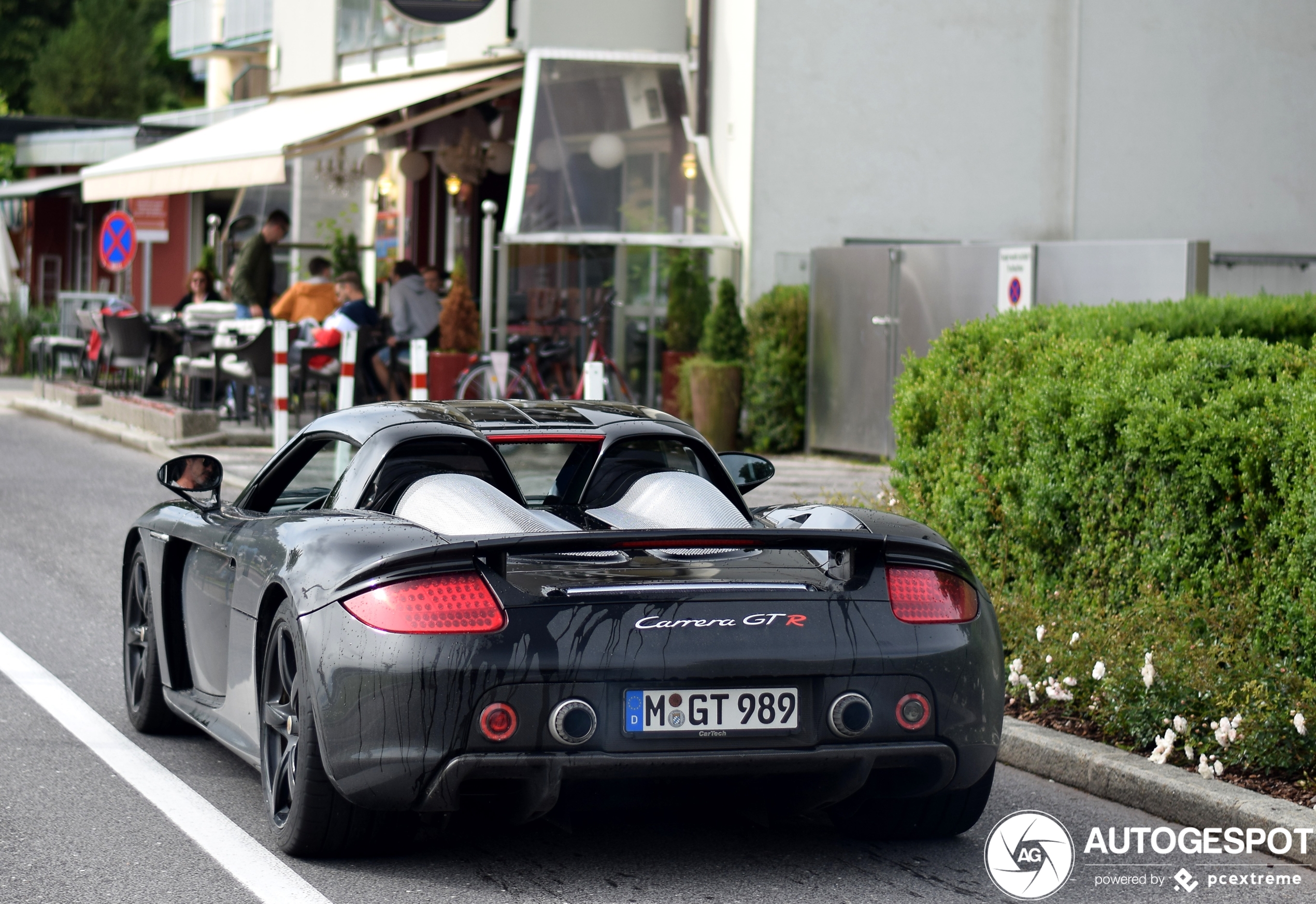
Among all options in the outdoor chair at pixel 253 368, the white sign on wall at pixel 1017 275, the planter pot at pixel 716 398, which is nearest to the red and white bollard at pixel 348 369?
the outdoor chair at pixel 253 368

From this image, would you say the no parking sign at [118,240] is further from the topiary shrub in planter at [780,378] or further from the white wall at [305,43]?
the topiary shrub in planter at [780,378]

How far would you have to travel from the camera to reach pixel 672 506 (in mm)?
5379

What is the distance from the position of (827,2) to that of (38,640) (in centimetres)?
1315

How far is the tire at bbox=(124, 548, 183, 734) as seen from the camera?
6.23m

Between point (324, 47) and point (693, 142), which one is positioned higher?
point (324, 47)

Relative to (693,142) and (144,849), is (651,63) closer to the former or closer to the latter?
(693,142)

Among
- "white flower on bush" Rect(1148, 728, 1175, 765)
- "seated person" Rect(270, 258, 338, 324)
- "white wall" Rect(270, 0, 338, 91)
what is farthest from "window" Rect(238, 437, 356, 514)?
"white wall" Rect(270, 0, 338, 91)

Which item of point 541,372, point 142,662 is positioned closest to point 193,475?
point 142,662

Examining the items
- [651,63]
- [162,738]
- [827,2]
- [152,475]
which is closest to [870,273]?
[827,2]

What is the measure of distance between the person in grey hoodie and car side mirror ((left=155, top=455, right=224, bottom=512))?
13419 mm

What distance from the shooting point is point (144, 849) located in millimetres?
4934

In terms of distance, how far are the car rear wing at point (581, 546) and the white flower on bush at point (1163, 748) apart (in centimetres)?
159

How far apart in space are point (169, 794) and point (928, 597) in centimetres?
235

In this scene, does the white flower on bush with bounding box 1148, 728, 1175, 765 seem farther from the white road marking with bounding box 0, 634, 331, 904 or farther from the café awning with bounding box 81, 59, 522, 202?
the café awning with bounding box 81, 59, 522, 202
